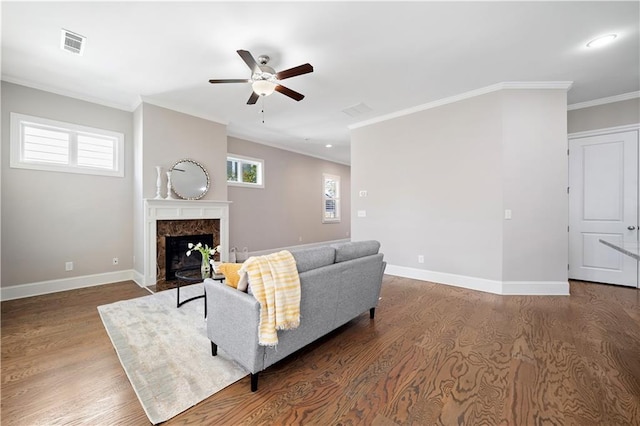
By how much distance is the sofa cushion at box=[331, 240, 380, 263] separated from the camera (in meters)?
2.34

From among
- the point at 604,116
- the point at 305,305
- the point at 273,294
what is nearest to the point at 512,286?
the point at 604,116

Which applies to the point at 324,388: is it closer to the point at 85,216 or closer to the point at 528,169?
the point at 528,169

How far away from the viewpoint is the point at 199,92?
12.7 ft

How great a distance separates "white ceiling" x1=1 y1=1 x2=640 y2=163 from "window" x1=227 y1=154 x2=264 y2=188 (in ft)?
6.27

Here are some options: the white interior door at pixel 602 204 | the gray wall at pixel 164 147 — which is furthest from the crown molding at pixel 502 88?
the gray wall at pixel 164 147

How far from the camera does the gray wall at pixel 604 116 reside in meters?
3.86

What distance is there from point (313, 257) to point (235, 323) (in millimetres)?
727

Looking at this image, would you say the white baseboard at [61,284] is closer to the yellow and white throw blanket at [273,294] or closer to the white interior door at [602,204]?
the yellow and white throw blanket at [273,294]

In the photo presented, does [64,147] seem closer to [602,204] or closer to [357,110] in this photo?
[357,110]

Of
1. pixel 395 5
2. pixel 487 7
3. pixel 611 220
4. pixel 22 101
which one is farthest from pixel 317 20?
pixel 611 220

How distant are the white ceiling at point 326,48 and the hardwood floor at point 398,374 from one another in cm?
293

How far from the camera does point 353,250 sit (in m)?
2.48

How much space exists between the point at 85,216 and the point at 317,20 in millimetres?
4314

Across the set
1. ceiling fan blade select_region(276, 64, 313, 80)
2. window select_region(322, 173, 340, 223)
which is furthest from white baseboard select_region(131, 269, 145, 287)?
window select_region(322, 173, 340, 223)
